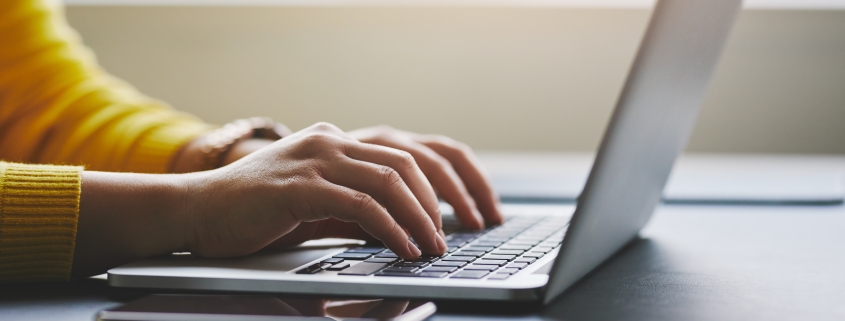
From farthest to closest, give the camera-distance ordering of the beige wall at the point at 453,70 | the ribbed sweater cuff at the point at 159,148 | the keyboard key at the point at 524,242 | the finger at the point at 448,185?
the beige wall at the point at 453,70 < the ribbed sweater cuff at the point at 159,148 < the finger at the point at 448,185 < the keyboard key at the point at 524,242

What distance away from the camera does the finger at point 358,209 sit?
1.37 feet

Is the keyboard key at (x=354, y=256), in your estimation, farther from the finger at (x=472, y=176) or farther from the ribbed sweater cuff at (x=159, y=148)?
the ribbed sweater cuff at (x=159, y=148)

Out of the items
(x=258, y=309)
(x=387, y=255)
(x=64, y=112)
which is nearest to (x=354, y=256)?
(x=387, y=255)

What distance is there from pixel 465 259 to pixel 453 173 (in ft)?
0.70

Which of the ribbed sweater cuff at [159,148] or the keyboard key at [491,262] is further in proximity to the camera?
the ribbed sweater cuff at [159,148]

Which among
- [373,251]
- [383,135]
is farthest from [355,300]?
[383,135]

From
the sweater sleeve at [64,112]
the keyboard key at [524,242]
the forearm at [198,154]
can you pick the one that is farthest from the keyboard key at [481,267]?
the sweater sleeve at [64,112]

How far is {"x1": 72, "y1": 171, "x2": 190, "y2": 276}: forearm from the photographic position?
0.44 m

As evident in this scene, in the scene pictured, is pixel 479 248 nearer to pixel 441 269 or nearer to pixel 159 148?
pixel 441 269

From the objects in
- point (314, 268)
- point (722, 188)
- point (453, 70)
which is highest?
point (453, 70)

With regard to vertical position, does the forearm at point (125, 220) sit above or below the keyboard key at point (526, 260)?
above

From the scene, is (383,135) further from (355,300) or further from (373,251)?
(355,300)

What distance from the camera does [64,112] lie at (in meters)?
0.84

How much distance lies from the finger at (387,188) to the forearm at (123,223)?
0.10 meters
